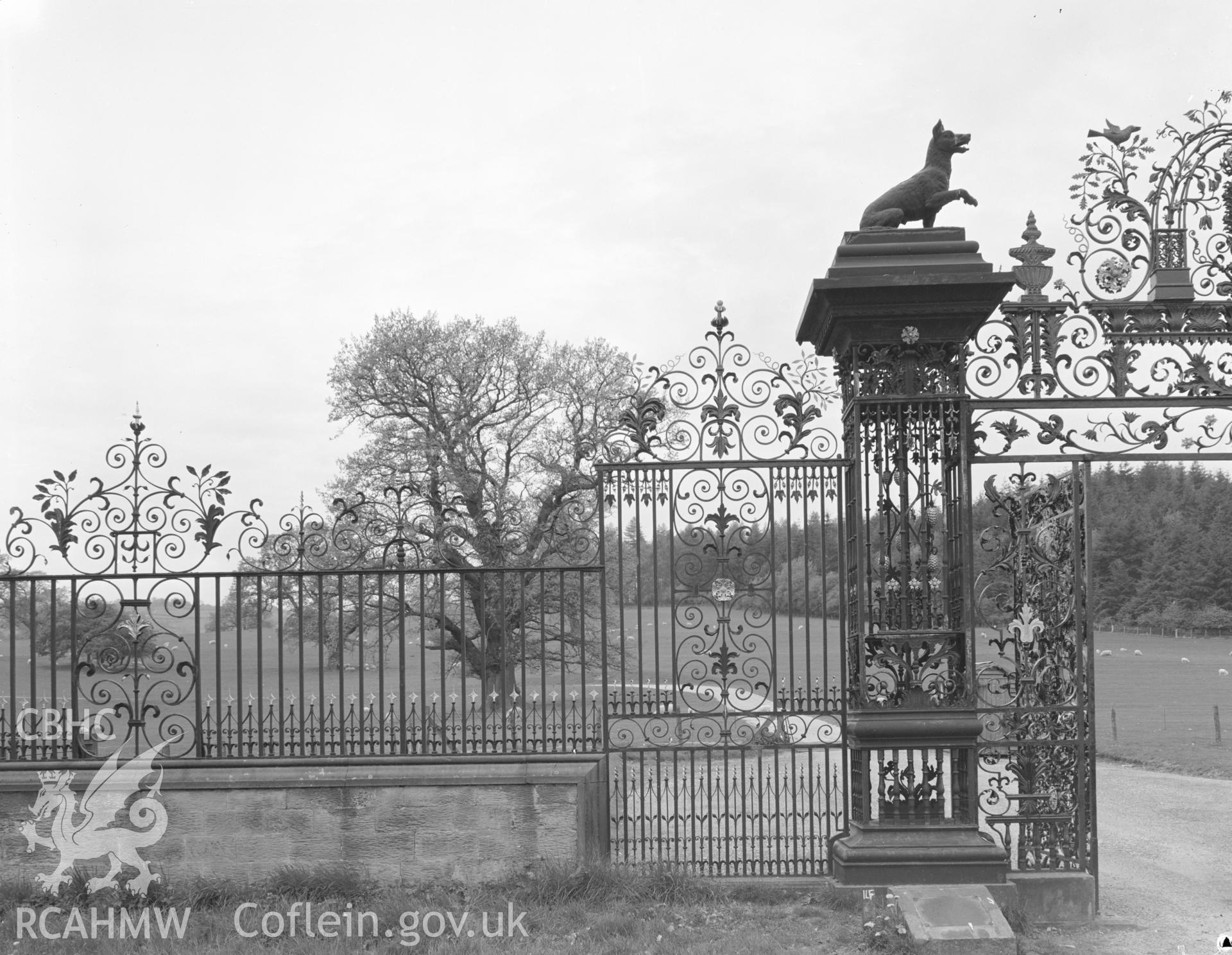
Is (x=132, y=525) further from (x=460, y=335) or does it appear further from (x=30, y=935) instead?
(x=460, y=335)

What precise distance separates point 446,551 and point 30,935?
727cm

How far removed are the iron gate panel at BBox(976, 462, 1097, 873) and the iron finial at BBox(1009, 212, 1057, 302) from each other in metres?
1.13

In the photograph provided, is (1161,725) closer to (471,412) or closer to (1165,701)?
(1165,701)

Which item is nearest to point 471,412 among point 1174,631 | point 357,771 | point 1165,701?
point 357,771

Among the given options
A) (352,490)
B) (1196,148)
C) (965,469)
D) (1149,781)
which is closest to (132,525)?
(965,469)

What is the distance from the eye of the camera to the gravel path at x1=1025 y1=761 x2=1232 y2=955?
7055 millimetres

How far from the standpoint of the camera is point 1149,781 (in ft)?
51.6

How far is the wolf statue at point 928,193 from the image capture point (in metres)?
7.62

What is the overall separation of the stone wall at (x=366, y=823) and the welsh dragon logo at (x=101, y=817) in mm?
50

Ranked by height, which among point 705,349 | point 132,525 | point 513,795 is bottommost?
point 513,795

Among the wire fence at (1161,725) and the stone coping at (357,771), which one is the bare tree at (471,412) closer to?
the stone coping at (357,771)

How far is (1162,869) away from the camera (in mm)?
9352

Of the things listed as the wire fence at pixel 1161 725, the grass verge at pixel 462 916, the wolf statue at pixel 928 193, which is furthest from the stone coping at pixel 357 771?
the wire fence at pixel 1161 725

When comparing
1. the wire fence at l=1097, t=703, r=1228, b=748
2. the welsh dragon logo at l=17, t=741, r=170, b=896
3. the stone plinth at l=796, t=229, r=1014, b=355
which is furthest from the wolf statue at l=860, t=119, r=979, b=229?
the wire fence at l=1097, t=703, r=1228, b=748
